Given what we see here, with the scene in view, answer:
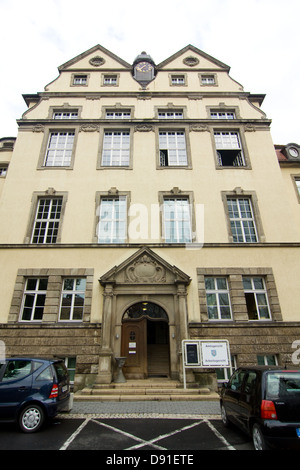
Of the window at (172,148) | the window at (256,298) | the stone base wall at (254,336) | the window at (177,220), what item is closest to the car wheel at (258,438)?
the stone base wall at (254,336)

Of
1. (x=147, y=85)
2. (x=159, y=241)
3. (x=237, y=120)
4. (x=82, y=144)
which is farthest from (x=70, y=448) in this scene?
(x=147, y=85)

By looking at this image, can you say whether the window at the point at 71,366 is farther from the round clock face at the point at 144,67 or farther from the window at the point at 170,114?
the round clock face at the point at 144,67

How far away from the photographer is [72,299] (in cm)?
1201

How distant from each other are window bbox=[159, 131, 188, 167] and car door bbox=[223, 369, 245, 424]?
12.1m

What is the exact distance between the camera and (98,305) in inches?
460

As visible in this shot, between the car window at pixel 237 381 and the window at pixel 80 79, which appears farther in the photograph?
the window at pixel 80 79

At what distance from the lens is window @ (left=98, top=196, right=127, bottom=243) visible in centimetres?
1337

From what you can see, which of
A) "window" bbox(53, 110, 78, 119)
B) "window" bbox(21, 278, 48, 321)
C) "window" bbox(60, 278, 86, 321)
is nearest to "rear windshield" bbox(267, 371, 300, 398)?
"window" bbox(60, 278, 86, 321)

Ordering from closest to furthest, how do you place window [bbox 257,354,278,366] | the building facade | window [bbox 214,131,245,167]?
1. window [bbox 257,354,278,366]
2. the building facade
3. window [bbox 214,131,245,167]

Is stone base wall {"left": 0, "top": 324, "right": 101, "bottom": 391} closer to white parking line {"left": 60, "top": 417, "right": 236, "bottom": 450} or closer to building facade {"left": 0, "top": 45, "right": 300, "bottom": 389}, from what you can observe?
building facade {"left": 0, "top": 45, "right": 300, "bottom": 389}

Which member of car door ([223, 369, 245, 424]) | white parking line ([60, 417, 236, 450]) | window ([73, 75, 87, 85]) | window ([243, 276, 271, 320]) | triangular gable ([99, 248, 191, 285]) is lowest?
white parking line ([60, 417, 236, 450])

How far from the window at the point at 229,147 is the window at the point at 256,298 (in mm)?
7483

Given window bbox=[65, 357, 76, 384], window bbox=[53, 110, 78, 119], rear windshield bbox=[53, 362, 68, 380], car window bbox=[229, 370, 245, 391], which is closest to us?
Answer: car window bbox=[229, 370, 245, 391]

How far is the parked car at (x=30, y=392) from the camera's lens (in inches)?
225
